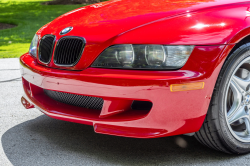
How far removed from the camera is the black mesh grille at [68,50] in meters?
2.57

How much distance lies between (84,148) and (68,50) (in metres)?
0.80

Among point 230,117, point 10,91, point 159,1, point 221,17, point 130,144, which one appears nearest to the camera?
point 221,17

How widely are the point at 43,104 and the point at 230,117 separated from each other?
1493 mm

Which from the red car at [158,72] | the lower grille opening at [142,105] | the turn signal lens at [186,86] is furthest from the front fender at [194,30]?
the lower grille opening at [142,105]

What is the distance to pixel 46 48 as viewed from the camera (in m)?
2.88

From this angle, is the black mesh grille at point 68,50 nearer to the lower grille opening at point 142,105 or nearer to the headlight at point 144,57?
the headlight at point 144,57

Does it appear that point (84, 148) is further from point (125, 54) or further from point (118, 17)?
point (118, 17)

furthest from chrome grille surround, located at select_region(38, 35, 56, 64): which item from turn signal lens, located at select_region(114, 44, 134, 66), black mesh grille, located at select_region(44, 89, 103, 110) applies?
turn signal lens, located at select_region(114, 44, 134, 66)

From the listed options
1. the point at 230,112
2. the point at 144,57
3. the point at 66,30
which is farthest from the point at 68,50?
the point at 230,112

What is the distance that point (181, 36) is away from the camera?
7.59 ft

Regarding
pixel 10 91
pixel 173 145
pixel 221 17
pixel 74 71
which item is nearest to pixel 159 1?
pixel 221 17

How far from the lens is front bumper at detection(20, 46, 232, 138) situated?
226cm

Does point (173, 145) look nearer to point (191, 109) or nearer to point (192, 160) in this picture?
point (192, 160)

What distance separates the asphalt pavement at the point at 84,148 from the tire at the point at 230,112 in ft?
0.44
